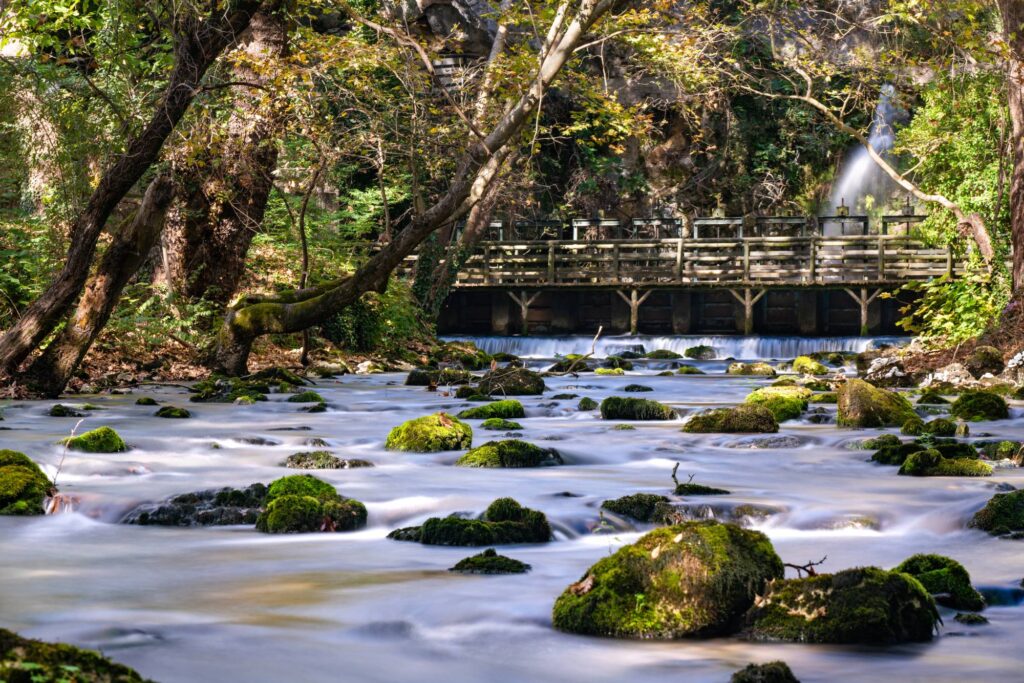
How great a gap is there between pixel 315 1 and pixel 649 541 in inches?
469

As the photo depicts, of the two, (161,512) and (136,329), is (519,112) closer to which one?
(136,329)

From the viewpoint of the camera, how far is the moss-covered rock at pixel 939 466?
318 inches

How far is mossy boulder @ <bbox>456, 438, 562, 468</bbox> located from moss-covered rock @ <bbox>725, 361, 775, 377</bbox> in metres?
11.4

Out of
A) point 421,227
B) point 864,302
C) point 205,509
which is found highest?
point 421,227

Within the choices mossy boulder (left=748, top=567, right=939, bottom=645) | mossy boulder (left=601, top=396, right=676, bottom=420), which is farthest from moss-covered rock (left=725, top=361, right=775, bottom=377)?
mossy boulder (left=748, top=567, right=939, bottom=645)

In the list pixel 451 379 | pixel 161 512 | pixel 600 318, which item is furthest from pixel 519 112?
pixel 600 318

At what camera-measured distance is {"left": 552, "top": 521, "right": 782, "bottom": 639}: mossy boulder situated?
4.46m

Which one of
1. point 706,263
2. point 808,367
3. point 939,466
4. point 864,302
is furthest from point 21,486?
point 706,263

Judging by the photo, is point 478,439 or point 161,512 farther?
point 478,439

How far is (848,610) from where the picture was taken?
439cm

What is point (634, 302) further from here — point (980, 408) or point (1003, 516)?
point (1003, 516)

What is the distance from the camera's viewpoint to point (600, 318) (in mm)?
29828

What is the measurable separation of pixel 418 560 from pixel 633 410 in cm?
707

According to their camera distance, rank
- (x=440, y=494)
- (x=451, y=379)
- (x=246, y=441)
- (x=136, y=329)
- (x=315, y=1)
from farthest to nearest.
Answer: (x=451, y=379) < (x=136, y=329) < (x=315, y=1) < (x=246, y=441) < (x=440, y=494)
